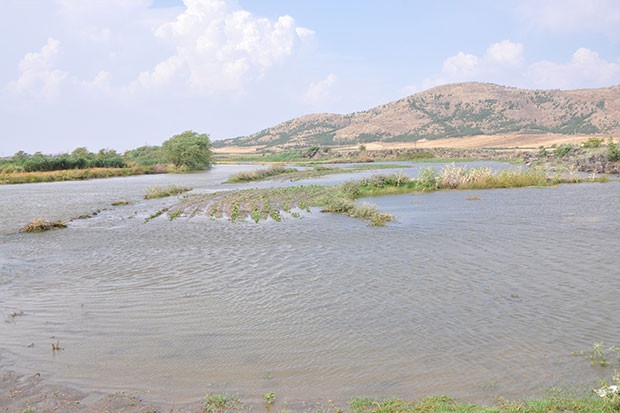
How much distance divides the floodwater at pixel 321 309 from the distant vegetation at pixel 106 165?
49.1 meters

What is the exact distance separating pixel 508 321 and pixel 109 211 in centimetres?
2441

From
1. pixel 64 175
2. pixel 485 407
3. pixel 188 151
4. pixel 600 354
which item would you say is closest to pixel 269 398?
pixel 485 407

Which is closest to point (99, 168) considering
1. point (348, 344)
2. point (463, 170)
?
point (463, 170)

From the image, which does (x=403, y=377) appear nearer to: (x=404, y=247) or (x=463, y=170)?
(x=404, y=247)

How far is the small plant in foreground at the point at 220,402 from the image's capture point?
5391 mm

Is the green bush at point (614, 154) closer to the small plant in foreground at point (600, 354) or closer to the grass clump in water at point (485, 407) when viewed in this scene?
the small plant in foreground at point (600, 354)

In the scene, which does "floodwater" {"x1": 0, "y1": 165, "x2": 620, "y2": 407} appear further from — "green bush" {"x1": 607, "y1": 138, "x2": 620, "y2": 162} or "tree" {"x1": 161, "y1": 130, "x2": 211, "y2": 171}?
"tree" {"x1": 161, "y1": 130, "x2": 211, "y2": 171}

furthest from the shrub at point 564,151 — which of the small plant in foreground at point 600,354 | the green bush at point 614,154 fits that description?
the small plant in foreground at point 600,354

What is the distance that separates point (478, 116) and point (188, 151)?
94.0 meters

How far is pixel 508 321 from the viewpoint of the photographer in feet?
26.1

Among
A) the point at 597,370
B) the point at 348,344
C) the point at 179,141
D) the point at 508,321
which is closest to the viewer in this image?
the point at 597,370

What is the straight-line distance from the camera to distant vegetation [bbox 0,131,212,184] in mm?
61281

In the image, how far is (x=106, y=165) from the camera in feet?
247

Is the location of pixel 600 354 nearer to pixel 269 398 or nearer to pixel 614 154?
pixel 269 398
